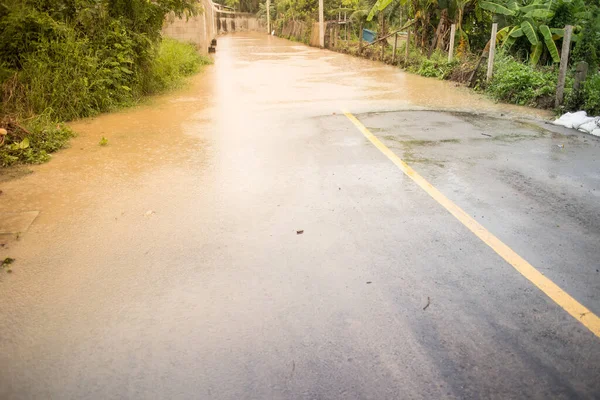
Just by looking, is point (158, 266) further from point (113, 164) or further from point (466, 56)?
point (466, 56)

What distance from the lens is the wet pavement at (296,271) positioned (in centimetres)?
276

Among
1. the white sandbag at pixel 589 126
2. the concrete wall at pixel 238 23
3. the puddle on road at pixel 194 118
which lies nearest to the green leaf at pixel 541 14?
the puddle on road at pixel 194 118

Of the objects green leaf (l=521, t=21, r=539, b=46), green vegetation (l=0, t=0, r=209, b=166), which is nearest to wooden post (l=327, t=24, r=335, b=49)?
green leaf (l=521, t=21, r=539, b=46)

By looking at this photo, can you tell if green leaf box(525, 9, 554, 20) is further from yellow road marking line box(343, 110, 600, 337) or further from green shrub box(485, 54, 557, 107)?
yellow road marking line box(343, 110, 600, 337)

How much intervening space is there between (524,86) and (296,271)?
9874 millimetres

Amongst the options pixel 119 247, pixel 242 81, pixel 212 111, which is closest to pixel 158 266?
pixel 119 247

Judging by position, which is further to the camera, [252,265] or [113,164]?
[113,164]

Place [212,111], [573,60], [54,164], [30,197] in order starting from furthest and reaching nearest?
[573,60] → [212,111] → [54,164] → [30,197]

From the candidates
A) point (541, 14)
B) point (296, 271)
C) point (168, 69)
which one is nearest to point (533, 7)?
point (541, 14)

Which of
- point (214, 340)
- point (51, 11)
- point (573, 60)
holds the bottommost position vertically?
point (214, 340)

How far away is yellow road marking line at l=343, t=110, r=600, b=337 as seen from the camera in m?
3.25

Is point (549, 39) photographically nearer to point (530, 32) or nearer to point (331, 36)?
point (530, 32)

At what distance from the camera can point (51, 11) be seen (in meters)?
10.1

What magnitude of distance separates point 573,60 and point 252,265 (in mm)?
13803
